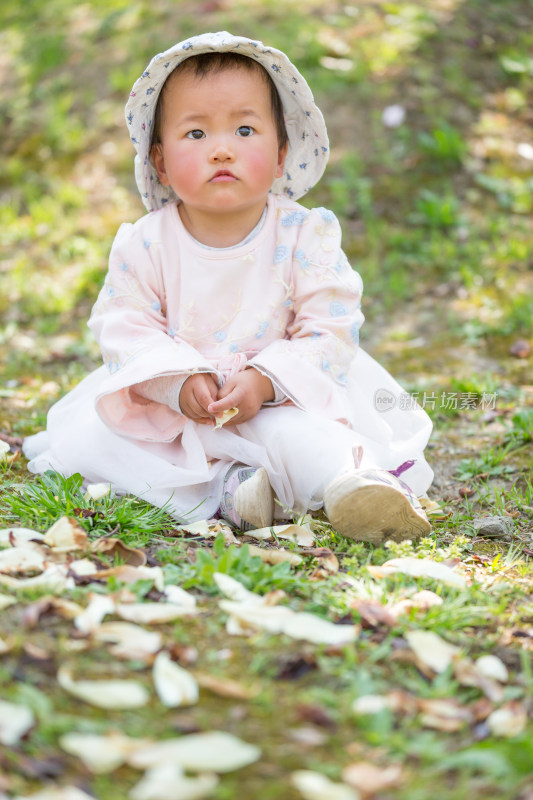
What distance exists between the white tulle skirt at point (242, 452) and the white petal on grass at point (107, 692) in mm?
1000

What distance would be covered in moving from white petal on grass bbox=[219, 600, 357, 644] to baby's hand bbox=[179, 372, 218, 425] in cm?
88

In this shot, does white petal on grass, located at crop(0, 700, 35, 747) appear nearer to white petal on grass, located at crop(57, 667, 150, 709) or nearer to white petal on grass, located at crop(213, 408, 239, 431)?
white petal on grass, located at crop(57, 667, 150, 709)

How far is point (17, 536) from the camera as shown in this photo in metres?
2.02

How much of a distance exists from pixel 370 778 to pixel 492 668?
441mm

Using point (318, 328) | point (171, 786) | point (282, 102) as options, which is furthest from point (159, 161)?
point (171, 786)

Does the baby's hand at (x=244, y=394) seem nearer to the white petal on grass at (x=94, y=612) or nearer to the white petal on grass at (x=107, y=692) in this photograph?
the white petal on grass at (x=94, y=612)

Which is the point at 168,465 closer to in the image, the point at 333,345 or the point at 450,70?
the point at 333,345

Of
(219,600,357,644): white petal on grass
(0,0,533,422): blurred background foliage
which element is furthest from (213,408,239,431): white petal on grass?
(0,0,533,422): blurred background foliage

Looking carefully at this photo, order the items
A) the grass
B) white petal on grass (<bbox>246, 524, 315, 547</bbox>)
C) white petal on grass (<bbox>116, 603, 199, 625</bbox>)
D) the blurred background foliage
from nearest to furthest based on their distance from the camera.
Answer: the grass < white petal on grass (<bbox>116, 603, 199, 625</bbox>) < white petal on grass (<bbox>246, 524, 315, 547</bbox>) < the blurred background foliage

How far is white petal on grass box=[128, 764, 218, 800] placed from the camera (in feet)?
4.00

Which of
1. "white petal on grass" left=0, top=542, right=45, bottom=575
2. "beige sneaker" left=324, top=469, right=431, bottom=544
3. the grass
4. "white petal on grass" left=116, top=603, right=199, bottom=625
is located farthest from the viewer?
"beige sneaker" left=324, top=469, right=431, bottom=544

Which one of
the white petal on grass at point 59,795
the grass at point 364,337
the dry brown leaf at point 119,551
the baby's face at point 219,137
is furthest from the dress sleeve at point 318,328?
the white petal on grass at point 59,795

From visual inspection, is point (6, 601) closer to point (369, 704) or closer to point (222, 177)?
point (369, 704)

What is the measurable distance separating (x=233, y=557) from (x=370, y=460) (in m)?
0.68
